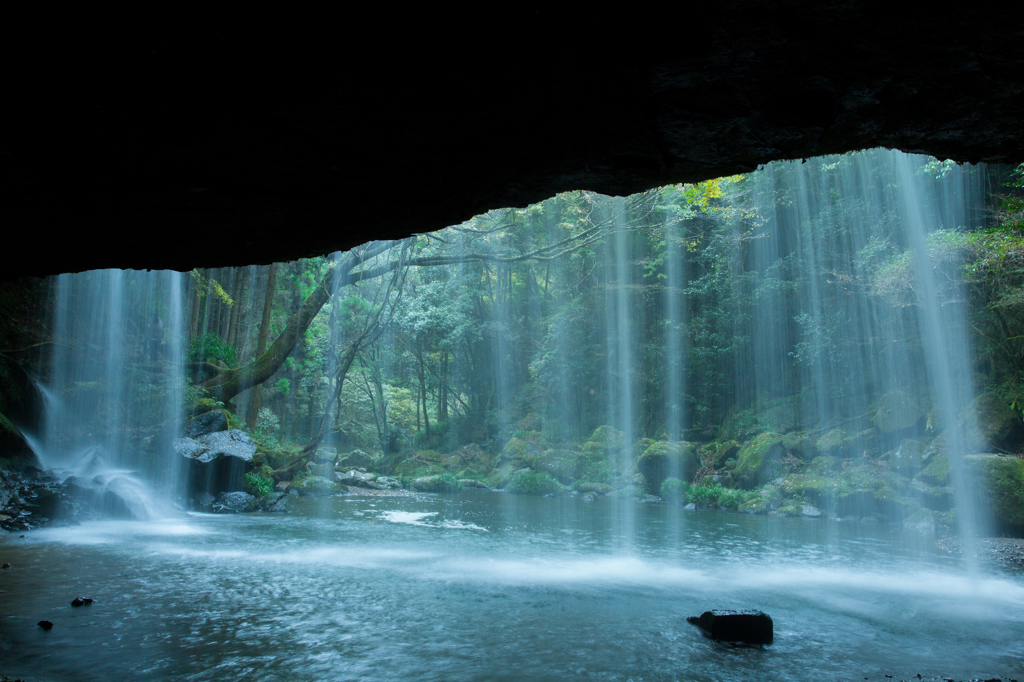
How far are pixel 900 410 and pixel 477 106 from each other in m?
18.3

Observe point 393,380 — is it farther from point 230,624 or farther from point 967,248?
point 230,624

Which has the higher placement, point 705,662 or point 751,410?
point 751,410

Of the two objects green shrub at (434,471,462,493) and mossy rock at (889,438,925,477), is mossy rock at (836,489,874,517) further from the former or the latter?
green shrub at (434,471,462,493)

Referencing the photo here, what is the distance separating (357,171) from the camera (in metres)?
2.80

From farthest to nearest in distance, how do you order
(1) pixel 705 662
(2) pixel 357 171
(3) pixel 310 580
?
1. (3) pixel 310 580
2. (1) pixel 705 662
3. (2) pixel 357 171

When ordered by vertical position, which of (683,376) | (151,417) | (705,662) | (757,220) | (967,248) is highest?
(757,220)

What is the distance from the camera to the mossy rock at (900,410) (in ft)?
52.6

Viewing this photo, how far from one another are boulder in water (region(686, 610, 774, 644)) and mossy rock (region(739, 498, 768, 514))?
464 inches

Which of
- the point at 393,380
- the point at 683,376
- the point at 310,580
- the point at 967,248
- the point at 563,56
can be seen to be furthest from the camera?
the point at 393,380

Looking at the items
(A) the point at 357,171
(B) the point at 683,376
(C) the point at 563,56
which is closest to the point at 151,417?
(A) the point at 357,171

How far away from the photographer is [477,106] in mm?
2305

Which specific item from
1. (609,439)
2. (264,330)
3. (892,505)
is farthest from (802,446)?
(264,330)

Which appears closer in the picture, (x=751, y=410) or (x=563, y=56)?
(x=563, y=56)

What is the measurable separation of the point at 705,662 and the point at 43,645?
182 inches
